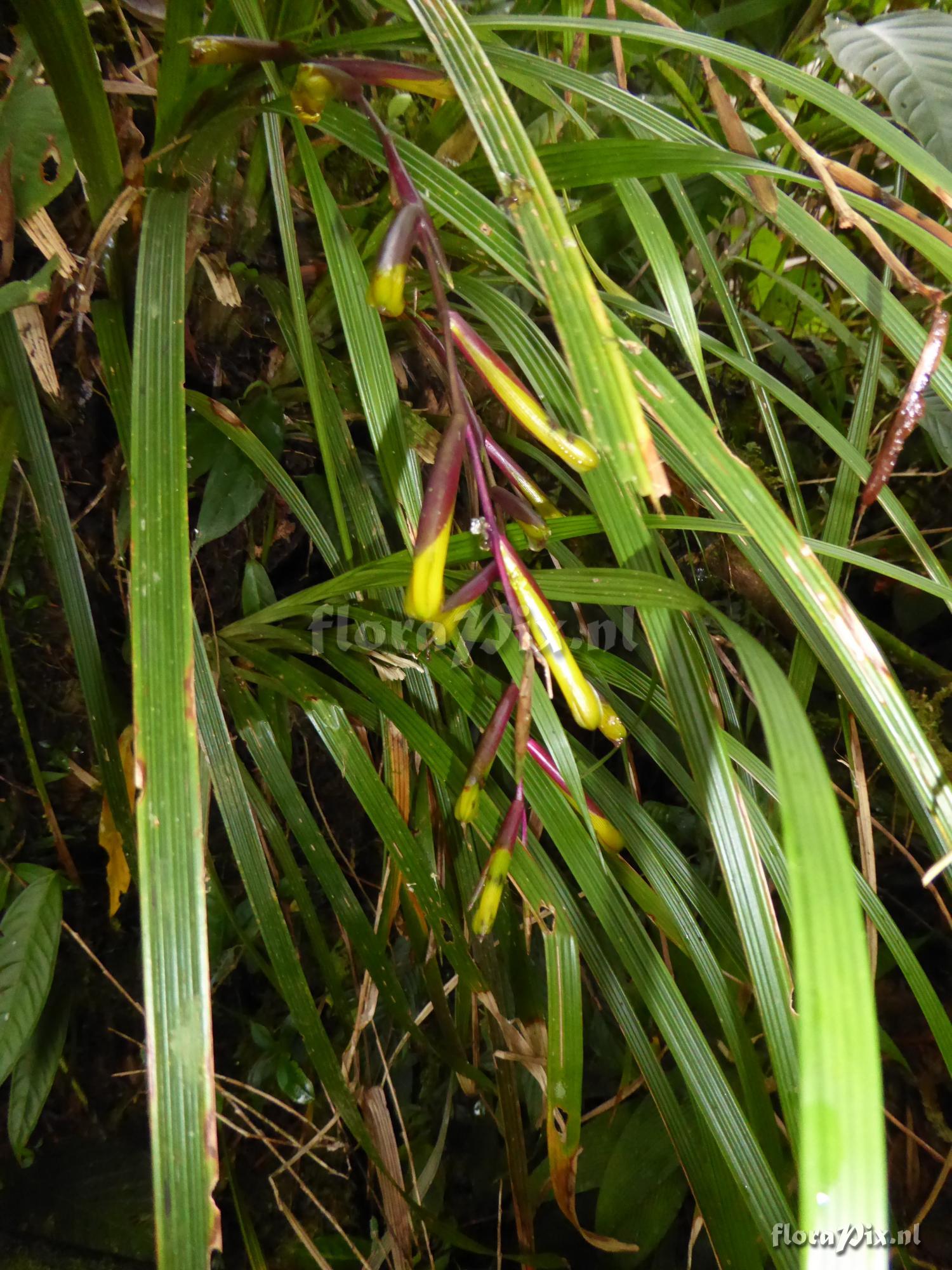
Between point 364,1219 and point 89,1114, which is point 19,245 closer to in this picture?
point 89,1114

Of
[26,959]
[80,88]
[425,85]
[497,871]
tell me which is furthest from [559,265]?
[26,959]

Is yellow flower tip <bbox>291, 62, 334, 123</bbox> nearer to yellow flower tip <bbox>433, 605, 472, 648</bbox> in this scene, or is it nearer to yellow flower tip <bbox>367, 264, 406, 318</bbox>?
yellow flower tip <bbox>367, 264, 406, 318</bbox>

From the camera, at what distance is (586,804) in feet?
1.58

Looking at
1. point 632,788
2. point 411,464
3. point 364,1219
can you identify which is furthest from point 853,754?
point 364,1219

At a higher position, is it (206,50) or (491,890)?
(206,50)

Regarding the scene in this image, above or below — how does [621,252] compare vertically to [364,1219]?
above

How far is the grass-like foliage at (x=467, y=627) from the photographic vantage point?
28 centimetres

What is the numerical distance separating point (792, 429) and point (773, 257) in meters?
0.26

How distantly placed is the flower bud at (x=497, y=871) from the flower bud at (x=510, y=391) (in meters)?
0.21

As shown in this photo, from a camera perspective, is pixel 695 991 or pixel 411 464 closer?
pixel 411 464

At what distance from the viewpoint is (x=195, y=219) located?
579 mm

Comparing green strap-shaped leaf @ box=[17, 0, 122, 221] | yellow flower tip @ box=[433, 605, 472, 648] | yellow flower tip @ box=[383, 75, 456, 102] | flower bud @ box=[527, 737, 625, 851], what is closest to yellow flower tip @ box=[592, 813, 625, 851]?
flower bud @ box=[527, 737, 625, 851]

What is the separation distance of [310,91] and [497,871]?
43 centimetres

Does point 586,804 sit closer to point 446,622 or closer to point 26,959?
point 446,622
